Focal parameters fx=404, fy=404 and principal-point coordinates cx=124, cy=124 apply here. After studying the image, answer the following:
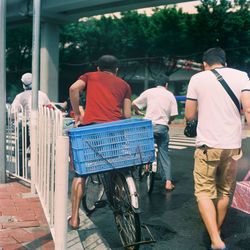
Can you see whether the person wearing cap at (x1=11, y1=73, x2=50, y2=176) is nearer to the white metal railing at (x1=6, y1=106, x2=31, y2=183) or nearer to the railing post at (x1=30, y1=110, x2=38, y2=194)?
the white metal railing at (x1=6, y1=106, x2=31, y2=183)

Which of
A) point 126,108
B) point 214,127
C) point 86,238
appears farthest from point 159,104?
point 86,238

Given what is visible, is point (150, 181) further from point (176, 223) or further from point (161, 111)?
point (176, 223)

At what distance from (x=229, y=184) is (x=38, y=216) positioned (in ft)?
6.60

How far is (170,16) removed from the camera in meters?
28.9

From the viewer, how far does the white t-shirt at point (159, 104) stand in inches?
228

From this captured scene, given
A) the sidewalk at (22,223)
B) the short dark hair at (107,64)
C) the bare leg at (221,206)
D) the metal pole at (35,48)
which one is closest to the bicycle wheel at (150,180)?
the sidewalk at (22,223)

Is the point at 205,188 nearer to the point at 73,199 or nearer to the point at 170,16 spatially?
the point at 73,199

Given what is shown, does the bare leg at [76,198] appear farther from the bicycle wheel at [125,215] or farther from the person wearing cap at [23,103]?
the person wearing cap at [23,103]

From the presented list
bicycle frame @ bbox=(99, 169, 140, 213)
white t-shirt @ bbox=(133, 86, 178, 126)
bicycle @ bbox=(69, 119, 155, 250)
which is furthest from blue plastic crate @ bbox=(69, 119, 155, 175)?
white t-shirt @ bbox=(133, 86, 178, 126)

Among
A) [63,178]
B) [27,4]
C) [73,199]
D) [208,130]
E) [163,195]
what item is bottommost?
[163,195]

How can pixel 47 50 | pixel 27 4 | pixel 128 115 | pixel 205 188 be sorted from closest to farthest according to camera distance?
pixel 205 188
pixel 128 115
pixel 27 4
pixel 47 50

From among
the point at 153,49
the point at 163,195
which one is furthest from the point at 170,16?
the point at 163,195

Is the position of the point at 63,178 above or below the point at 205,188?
above

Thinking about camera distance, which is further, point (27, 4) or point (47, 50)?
point (47, 50)
